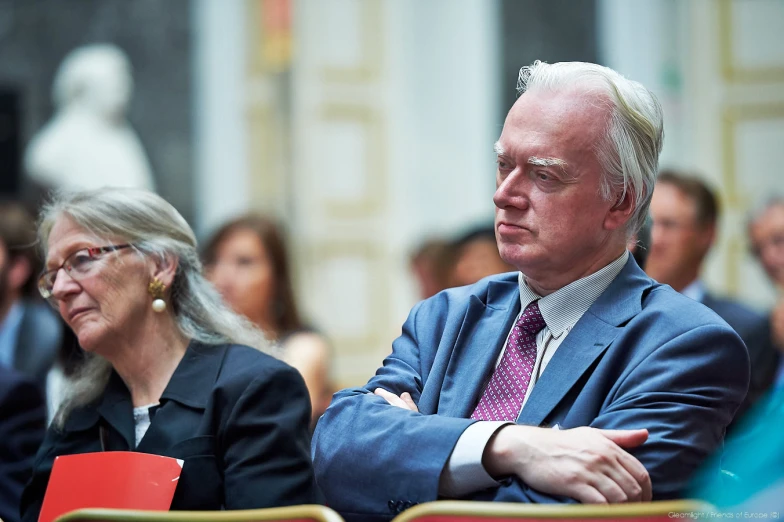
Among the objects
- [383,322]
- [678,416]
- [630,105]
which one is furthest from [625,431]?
[383,322]

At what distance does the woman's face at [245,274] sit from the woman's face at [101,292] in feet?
5.82

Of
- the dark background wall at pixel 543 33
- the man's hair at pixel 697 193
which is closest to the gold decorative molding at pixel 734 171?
the dark background wall at pixel 543 33

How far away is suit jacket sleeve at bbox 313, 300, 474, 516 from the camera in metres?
2.26

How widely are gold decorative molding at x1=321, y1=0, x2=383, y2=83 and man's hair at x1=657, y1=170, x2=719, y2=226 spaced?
5577mm

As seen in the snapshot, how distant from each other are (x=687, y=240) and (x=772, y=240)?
1.07m

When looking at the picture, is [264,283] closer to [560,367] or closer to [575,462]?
[560,367]

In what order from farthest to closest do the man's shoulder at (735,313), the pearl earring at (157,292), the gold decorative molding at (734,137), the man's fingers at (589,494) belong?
the gold decorative molding at (734,137) < the man's shoulder at (735,313) < the pearl earring at (157,292) < the man's fingers at (589,494)

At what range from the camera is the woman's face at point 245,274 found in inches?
189

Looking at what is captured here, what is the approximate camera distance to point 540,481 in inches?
84.8

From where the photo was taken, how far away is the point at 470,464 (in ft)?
7.29

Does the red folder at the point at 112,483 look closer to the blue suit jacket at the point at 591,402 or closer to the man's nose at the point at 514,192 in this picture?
the blue suit jacket at the point at 591,402

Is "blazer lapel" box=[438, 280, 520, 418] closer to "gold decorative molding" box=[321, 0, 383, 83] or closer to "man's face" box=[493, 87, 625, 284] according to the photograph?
"man's face" box=[493, 87, 625, 284]

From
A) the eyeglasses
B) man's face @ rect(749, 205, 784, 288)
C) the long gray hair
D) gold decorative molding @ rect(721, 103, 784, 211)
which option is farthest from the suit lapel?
gold decorative molding @ rect(721, 103, 784, 211)

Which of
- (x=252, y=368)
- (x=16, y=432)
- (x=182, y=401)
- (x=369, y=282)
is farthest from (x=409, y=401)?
(x=369, y=282)
